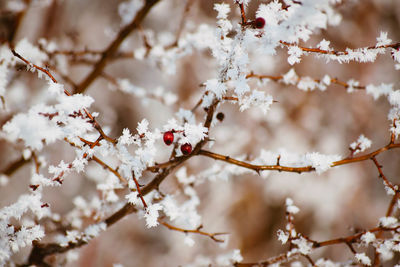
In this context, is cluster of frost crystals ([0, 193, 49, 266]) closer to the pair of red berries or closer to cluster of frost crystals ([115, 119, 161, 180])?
cluster of frost crystals ([115, 119, 161, 180])

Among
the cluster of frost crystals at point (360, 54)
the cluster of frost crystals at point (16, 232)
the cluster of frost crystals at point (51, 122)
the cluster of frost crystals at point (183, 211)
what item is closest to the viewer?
the cluster of frost crystals at point (51, 122)

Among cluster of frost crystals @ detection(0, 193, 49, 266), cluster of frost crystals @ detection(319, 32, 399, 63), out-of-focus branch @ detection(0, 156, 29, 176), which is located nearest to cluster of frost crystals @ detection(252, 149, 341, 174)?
cluster of frost crystals @ detection(319, 32, 399, 63)

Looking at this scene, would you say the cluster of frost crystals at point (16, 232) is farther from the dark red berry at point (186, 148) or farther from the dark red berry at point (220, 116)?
the dark red berry at point (220, 116)

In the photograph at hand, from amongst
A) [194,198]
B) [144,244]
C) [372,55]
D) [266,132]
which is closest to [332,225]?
[266,132]

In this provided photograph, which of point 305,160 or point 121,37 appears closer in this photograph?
Result: point 305,160

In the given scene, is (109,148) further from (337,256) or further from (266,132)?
(337,256)

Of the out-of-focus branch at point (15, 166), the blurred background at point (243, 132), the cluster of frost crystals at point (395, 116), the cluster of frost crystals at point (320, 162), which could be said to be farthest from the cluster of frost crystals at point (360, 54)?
the blurred background at point (243, 132)

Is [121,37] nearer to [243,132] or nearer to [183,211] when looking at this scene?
[183,211]

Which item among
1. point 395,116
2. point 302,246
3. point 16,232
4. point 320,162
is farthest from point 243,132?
point 16,232
